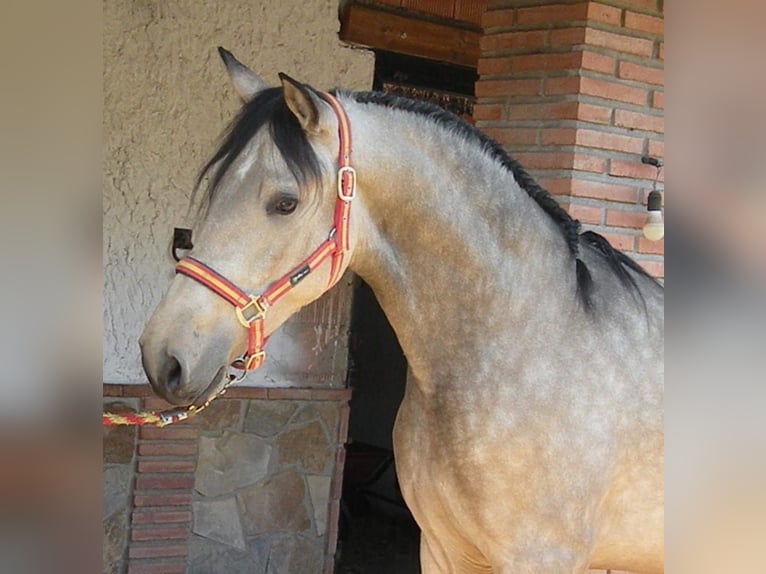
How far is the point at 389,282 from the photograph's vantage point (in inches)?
77.7

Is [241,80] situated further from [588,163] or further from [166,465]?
[166,465]

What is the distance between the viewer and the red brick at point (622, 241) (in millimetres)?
3373

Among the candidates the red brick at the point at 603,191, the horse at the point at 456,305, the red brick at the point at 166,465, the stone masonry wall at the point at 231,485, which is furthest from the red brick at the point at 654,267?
the red brick at the point at 166,465

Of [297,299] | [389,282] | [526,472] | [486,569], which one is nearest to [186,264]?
[297,299]

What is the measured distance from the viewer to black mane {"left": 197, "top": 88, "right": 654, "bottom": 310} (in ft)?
5.86

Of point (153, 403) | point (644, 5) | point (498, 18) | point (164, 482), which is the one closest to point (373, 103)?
point (498, 18)

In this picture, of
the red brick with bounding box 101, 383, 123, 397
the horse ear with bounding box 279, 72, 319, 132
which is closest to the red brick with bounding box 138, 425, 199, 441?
the red brick with bounding box 101, 383, 123, 397

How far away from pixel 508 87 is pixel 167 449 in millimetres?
2264

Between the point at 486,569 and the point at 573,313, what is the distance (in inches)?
28.6

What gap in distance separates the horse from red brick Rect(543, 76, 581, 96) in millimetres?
1318

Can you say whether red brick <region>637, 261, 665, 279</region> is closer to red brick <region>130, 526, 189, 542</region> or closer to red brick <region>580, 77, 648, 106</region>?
red brick <region>580, 77, 648, 106</region>

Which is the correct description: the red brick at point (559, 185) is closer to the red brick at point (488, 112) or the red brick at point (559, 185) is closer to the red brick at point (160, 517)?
the red brick at point (488, 112)
